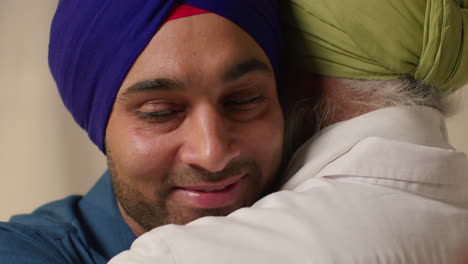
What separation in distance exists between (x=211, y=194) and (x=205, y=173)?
58mm

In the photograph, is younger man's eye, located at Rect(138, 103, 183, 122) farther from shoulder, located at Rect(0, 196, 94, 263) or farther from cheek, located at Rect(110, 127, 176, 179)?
shoulder, located at Rect(0, 196, 94, 263)

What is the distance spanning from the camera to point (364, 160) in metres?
1.04

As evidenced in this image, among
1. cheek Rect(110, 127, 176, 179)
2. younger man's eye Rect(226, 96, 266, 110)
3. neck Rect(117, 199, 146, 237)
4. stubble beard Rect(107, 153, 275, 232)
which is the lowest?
neck Rect(117, 199, 146, 237)

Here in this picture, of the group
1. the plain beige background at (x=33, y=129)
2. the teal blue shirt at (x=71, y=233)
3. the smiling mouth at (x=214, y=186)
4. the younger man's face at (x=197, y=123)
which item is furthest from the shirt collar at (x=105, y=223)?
the plain beige background at (x=33, y=129)

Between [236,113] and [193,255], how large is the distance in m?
0.33

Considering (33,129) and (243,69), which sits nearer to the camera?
(243,69)

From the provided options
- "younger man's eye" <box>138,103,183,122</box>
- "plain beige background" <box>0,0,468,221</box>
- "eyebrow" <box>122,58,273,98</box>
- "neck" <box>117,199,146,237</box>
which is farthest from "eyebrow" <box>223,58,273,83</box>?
"plain beige background" <box>0,0,468,221</box>

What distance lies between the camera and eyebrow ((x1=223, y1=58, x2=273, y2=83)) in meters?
1.12

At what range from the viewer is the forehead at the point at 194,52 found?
110 centimetres

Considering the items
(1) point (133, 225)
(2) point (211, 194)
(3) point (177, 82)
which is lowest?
(1) point (133, 225)

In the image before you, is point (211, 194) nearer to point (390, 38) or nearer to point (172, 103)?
point (172, 103)

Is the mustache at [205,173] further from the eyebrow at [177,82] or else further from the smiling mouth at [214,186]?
the eyebrow at [177,82]

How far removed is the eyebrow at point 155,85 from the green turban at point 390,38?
284 mm

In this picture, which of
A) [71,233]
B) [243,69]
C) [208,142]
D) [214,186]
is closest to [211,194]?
[214,186]
